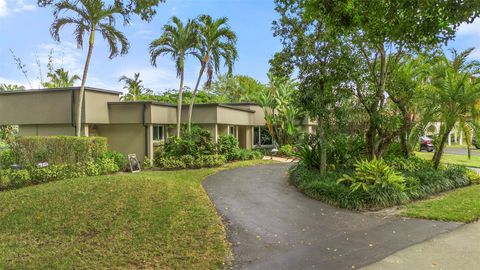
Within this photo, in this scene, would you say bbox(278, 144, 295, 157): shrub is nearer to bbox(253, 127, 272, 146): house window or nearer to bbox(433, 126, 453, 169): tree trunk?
bbox(253, 127, 272, 146): house window

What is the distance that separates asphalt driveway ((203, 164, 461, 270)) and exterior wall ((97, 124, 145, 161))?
6.31 metres

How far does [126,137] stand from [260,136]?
10.3 meters

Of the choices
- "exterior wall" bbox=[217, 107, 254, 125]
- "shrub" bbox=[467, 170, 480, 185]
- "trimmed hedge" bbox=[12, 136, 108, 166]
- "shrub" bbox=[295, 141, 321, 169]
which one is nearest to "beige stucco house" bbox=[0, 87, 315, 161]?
"exterior wall" bbox=[217, 107, 254, 125]

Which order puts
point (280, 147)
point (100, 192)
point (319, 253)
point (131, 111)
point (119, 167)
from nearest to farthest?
point (319, 253), point (100, 192), point (119, 167), point (131, 111), point (280, 147)

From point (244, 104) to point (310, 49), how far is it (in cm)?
1170

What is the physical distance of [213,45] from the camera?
1484 centimetres

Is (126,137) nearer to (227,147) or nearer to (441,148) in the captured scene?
(227,147)

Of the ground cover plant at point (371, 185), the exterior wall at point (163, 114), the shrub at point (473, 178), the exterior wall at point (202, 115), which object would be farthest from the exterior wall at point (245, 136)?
the shrub at point (473, 178)

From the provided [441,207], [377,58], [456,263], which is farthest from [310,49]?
[456,263]

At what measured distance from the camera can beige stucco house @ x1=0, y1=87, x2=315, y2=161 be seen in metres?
13.3

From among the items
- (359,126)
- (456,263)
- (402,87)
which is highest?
(402,87)

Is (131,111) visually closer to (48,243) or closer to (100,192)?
(100,192)

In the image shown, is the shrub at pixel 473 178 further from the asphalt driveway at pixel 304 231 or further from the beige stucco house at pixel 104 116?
the beige stucco house at pixel 104 116

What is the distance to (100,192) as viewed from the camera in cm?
777
